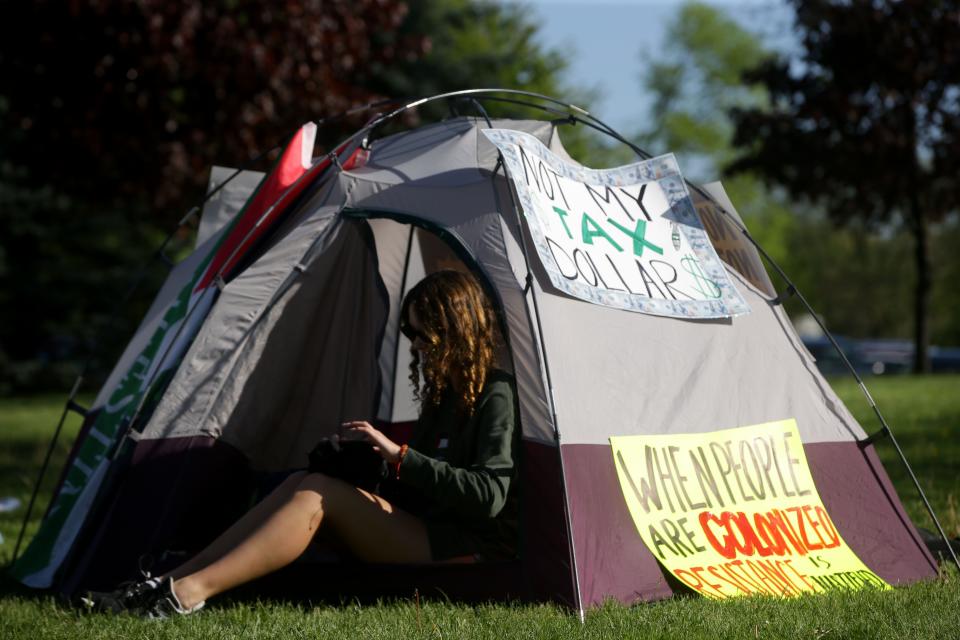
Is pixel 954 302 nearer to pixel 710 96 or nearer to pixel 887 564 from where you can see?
pixel 710 96

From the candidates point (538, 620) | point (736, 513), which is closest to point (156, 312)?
point (538, 620)

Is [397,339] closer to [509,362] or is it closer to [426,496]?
[509,362]

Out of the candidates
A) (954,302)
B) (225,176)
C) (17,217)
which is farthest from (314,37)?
(954,302)

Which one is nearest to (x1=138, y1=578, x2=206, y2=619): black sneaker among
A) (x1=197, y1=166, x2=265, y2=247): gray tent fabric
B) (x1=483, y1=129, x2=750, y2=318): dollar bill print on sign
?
(x1=483, y1=129, x2=750, y2=318): dollar bill print on sign

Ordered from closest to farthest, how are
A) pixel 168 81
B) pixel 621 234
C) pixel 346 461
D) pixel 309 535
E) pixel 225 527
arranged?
1. pixel 309 535
2. pixel 346 461
3. pixel 621 234
4. pixel 225 527
5. pixel 168 81

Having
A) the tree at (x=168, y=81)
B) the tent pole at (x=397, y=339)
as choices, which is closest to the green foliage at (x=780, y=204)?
the tree at (x=168, y=81)

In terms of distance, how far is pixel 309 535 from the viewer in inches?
148

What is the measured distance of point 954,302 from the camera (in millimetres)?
36969

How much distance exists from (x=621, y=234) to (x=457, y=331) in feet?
2.72

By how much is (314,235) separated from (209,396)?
74 cm

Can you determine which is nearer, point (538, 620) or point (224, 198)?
point (538, 620)

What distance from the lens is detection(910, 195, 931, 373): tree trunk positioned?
15883 millimetres

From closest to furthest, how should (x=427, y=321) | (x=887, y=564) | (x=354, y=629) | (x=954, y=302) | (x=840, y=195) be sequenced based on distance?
(x=354, y=629), (x=427, y=321), (x=887, y=564), (x=840, y=195), (x=954, y=302)

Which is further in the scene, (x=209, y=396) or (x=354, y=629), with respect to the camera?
(x=209, y=396)
